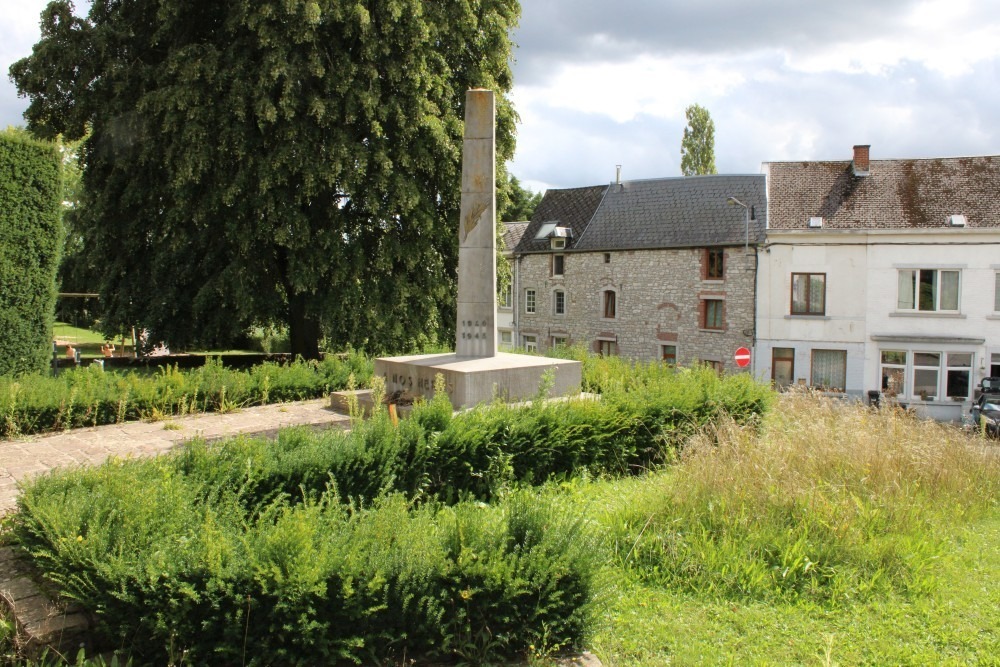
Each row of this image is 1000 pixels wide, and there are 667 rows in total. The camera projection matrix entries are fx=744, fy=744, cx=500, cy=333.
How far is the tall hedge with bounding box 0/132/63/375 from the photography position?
13625 mm

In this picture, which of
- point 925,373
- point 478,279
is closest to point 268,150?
point 478,279

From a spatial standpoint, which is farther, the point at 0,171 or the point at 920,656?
the point at 0,171

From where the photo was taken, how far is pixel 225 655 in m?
4.21

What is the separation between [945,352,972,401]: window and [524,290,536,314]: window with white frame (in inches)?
777

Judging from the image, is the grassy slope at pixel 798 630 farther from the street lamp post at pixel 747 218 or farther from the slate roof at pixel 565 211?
the slate roof at pixel 565 211

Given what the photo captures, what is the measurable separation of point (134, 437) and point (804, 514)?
8.06m

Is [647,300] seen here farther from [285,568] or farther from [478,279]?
[285,568]

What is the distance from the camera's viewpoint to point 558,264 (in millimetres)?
39125

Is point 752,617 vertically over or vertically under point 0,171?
under

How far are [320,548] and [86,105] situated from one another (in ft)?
56.7

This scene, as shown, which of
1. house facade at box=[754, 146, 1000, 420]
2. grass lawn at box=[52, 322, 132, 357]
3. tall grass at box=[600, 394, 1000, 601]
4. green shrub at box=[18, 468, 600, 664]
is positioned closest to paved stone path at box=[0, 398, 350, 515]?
green shrub at box=[18, 468, 600, 664]

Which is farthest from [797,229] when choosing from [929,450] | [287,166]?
[929,450]

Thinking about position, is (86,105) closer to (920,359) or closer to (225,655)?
(225,655)

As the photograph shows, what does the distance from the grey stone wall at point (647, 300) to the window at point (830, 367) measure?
2.75m
